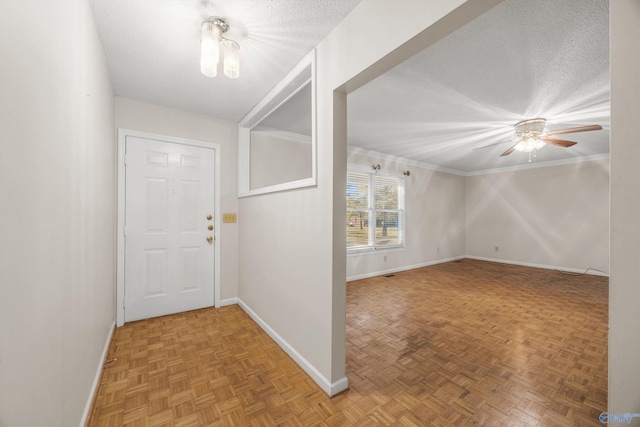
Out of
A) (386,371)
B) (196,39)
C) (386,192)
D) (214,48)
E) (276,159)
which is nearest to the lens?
(214,48)

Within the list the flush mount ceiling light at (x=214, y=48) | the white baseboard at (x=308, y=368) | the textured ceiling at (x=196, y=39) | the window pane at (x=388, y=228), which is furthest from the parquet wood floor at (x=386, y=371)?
the textured ceiling at (x=196, y=39)

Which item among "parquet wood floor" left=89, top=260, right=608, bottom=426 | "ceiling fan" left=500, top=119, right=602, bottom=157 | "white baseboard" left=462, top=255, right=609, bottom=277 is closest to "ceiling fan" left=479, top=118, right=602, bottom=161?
"ceiling fan" left=500, top=119, right=602, bottom=157

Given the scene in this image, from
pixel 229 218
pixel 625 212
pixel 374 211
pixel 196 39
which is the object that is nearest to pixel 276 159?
pixel 229 218

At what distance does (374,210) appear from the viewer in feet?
15.8

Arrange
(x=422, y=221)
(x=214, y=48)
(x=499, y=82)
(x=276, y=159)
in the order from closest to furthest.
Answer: (x=214, y=48) → (x=499, y=82) → (x=276, y=159) → (x=422, y=221)

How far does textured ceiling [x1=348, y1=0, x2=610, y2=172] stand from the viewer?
1534 mm

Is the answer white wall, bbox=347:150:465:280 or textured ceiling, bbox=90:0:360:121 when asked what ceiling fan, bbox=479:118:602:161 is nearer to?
white wall, bbox=347:150:465:280

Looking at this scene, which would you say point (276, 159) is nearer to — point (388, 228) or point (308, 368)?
point (308, 368)

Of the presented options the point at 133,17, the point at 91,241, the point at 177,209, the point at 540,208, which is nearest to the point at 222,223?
the point at 177,209

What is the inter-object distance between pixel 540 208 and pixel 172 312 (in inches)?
282

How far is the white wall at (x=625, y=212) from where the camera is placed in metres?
0.61

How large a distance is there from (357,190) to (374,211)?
58 cm

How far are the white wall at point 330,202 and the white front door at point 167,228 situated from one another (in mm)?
1111

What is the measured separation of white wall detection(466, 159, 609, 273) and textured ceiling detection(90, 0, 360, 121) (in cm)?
614
